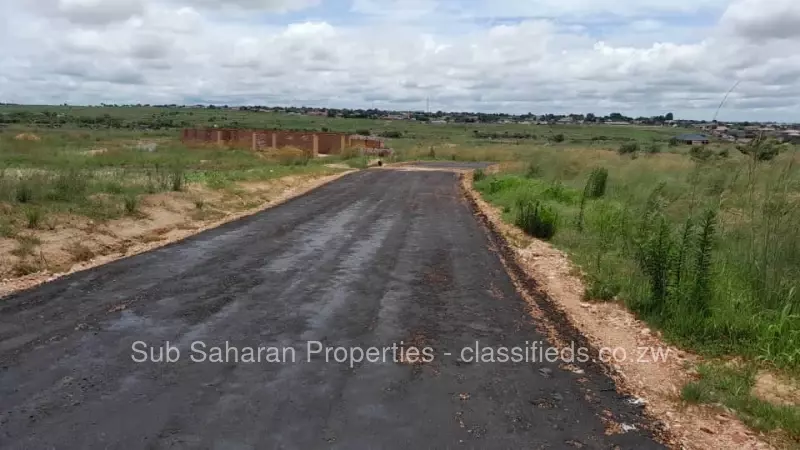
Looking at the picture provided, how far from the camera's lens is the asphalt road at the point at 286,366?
172 inches

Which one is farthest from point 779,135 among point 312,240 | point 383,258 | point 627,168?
point 627,168

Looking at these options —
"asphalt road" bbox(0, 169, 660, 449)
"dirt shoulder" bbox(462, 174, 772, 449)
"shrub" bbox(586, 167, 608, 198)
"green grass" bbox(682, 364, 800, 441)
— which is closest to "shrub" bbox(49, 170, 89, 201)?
"asphalt road" bbox(0, 169, 660, 449)

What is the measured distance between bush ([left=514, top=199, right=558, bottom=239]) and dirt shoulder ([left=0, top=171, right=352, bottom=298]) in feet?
22.1

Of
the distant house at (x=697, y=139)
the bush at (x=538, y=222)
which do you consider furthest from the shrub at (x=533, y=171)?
the bush at (x=538, y=222)

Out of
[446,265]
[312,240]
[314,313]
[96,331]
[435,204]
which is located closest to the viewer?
[96,331]

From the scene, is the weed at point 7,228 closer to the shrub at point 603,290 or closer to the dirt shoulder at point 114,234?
the dirt shoulder at point 114,234

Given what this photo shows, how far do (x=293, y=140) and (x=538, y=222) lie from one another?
1597 inches

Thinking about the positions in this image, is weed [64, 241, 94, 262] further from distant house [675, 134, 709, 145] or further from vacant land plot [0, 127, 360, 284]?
distant house [675, 134, 709, 145]

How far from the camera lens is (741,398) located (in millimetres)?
5234

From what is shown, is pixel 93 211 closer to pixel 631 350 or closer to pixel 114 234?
pixel 114 234

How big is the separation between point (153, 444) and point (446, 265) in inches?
265

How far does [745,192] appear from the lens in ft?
31.3

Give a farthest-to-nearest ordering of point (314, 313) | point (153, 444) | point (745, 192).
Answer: point (745, 192) < point (314, 313) < point (153, 444)

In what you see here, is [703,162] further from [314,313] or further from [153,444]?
[153,444]
